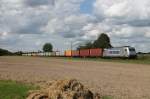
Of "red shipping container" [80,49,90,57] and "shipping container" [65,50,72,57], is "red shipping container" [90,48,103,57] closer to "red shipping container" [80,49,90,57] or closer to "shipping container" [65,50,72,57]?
Answer: "red shipping container" [80,49,90,57]

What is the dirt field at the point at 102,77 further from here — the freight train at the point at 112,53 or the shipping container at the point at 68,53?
the shipping container at the point at 68,53

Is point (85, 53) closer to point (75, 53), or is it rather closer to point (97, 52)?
point (97, 52)

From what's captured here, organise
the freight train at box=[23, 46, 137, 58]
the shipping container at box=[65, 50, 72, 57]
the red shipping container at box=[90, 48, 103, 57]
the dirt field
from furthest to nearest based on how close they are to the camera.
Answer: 1. the shipping container at box=[65, 50, 72, 57]
2. the red shipping container at box=[90, 48, 103, 57]
3. the freight train at box=[23, 46, 137, 58]
4. the dirt field

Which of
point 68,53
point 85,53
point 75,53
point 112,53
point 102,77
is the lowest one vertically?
point 102,77

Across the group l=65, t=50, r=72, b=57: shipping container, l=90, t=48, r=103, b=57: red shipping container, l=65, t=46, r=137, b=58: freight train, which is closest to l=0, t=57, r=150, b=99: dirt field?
l=65, t=46, r=137, b=58: freight train

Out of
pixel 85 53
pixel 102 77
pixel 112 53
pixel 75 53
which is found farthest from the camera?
pixel 75 53

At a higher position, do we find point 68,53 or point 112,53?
point 68,53

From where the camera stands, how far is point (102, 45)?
153 meters

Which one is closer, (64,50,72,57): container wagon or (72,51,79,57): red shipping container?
(72,51,79,57): red shipping container

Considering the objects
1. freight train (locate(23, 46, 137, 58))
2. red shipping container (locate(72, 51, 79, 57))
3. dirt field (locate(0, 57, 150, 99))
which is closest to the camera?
dirt field (locate(0, 57, 150, 99))

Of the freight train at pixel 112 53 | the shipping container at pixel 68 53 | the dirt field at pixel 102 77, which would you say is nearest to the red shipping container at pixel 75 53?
the freight train at pixel 112 53

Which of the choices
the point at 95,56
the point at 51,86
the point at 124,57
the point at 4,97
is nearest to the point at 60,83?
the point at 51,86

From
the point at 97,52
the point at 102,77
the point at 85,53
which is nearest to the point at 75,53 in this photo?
the point at 85,53

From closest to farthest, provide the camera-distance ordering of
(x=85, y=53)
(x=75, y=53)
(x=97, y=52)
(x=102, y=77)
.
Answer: (x=102, y=77) → (x=97, y=52) → (x=85, y=53) → (x=75, y=53)
